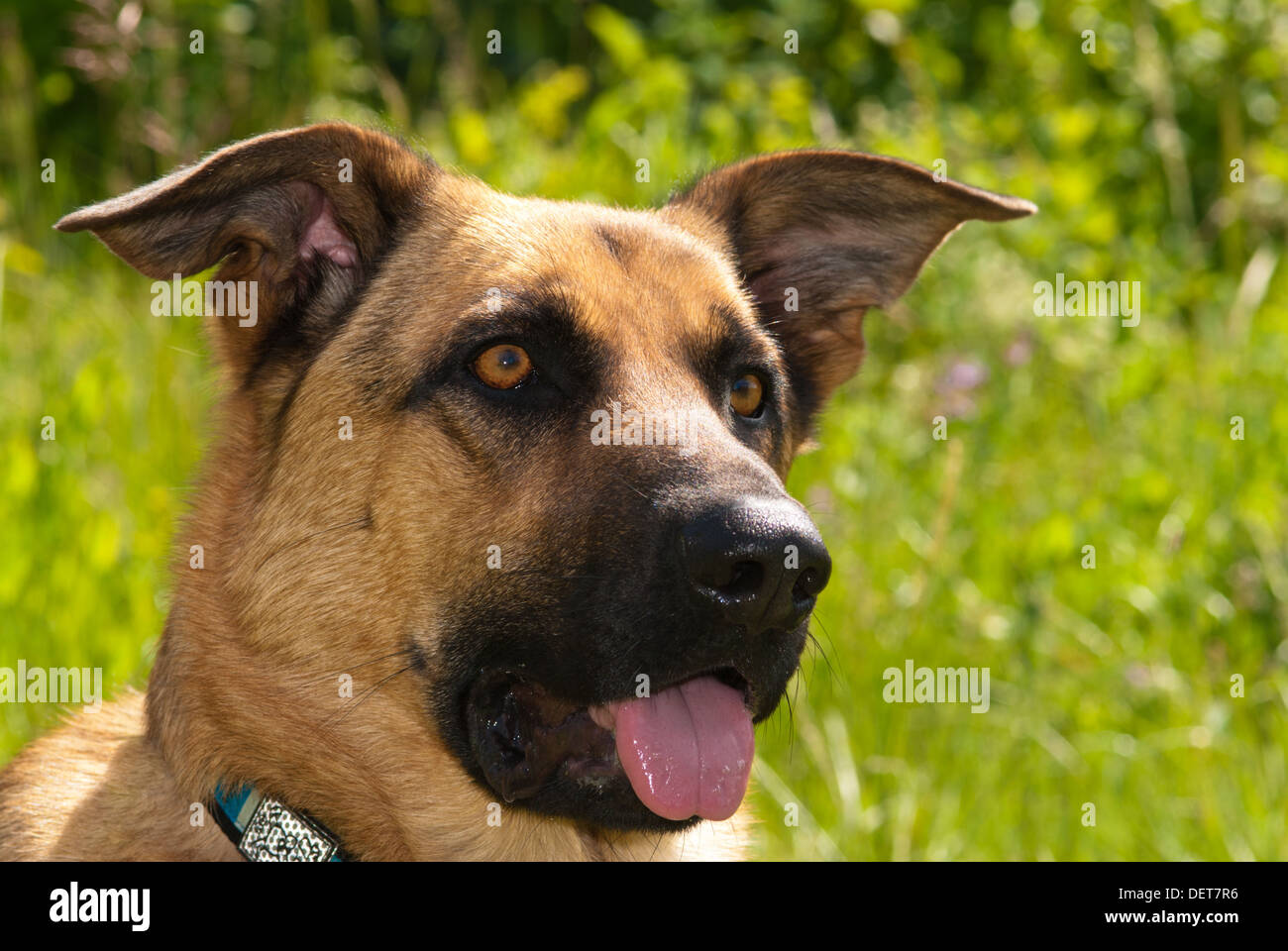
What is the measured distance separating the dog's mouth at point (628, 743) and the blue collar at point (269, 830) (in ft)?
1.16

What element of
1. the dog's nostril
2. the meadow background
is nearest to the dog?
the dog's nostril

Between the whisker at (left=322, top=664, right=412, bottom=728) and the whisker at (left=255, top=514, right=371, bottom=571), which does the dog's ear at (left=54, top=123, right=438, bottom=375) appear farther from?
the whisker at (left=322, top=664, right=412, bottom=728)

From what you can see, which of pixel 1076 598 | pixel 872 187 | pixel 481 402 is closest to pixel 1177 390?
pixel 1076 598

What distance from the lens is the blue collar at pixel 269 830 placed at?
2.74 m

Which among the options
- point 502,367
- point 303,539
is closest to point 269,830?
point 303,539

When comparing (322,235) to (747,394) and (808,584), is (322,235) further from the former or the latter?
(808,584)

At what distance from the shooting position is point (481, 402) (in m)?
2.90

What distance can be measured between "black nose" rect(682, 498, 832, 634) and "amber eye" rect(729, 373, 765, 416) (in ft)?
2.49

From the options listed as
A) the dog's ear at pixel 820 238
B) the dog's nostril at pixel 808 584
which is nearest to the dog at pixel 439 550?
the dog's nostril at pixel 808 584

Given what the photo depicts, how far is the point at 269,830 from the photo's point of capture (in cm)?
277

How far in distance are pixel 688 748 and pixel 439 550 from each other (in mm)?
648

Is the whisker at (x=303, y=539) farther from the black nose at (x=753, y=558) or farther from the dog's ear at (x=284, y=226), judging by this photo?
the black nose at (x=753, y=558)

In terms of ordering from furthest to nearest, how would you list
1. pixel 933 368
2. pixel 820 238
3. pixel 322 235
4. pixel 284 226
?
pixel 933 368 < pixel 820 238 < pixel 322 235 < pixel 284 226

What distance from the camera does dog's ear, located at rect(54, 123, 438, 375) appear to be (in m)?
2.82
